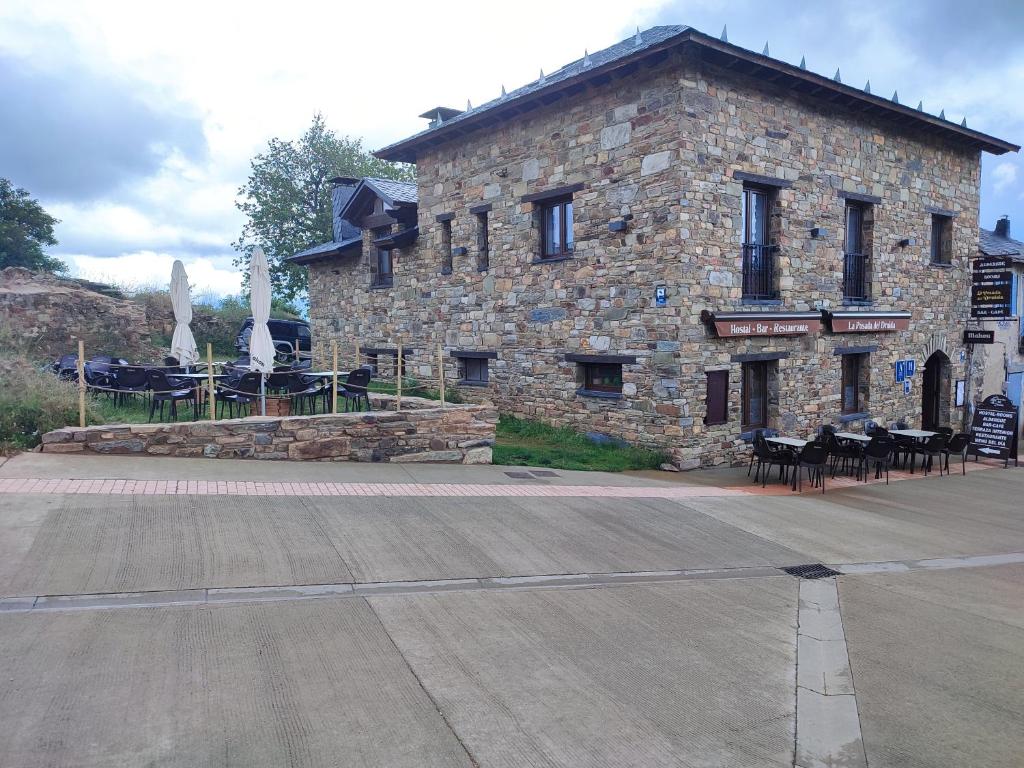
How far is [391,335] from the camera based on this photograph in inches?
789

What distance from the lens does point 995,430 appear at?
16312mm

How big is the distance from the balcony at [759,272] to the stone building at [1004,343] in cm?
912

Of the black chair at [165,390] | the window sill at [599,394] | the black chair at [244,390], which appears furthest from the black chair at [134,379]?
the window sill at [599,394]

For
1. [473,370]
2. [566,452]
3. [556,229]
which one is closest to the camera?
[566,452]

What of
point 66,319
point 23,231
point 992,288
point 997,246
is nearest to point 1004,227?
point 997,246

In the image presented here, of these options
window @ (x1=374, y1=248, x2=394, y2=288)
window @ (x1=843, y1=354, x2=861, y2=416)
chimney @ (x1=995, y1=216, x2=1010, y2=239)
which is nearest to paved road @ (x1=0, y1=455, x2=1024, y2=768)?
window @ (x1=843, y1=354, x2=861, y2=416)

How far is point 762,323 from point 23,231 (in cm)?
3313

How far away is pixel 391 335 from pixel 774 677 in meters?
16.4

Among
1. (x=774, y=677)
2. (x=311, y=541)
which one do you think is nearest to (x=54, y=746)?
(x=311, y=541)

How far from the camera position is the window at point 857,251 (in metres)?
16.3

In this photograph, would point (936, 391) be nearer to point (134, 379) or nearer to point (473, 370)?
point (473, 370)

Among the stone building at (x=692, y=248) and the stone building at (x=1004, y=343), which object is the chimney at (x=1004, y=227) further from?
the stone building at (x=692, y=248)

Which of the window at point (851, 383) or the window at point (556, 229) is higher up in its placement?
the window at point (556, 229)

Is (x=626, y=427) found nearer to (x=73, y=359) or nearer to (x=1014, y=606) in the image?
(x=1014, y=606)
